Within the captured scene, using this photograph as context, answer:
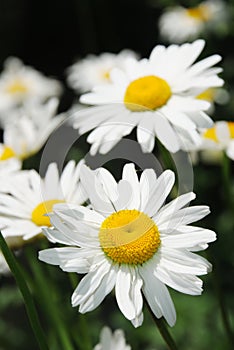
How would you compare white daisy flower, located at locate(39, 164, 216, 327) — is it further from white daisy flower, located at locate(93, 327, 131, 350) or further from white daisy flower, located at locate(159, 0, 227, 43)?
Result: white daisy flower, located at locate(159, 0, 227, 43)

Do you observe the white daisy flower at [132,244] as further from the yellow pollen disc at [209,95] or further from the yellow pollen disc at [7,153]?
the yellow pollen disc at [209,95]

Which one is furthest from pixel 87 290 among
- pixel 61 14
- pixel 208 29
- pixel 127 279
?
pixel 61 14

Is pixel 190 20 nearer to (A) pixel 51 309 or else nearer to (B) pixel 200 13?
(B) pixel 200 13

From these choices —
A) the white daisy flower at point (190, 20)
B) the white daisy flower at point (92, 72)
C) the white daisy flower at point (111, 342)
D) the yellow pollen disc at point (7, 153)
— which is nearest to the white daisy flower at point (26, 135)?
the yellow pollen disc at point (7, 153)

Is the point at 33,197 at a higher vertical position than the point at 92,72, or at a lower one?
higher

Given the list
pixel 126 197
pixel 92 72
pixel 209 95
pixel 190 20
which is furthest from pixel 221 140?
pixel 190 20

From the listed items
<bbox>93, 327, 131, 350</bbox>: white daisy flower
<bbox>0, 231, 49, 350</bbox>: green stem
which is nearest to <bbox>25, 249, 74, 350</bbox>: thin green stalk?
<bbox>93, 327, 131, 350</bbox>: white daisy flower
